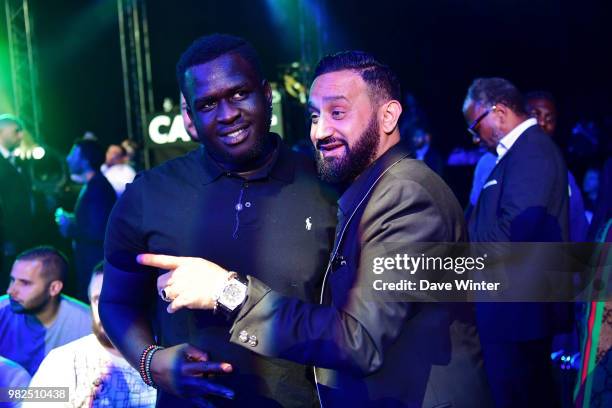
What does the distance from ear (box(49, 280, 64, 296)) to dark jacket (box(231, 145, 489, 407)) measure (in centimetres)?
250

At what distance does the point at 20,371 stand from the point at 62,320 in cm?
84

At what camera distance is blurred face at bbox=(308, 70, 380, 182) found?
74.4 inches

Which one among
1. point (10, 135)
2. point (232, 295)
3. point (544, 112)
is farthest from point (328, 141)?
point (10, 135)

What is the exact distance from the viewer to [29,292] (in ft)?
12.5

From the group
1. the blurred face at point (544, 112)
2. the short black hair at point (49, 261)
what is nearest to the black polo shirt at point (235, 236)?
the short black hair at point (49, 261)

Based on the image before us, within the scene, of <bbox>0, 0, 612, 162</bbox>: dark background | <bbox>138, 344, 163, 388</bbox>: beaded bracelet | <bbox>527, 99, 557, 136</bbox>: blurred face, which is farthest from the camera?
<bbox>0, 0, 612, 162</bbox>: dark background

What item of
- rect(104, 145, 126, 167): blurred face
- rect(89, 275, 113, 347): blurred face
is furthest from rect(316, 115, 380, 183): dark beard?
rect(104, 145, 126, 167): blurred face

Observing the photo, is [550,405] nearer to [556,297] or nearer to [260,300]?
[556,297]

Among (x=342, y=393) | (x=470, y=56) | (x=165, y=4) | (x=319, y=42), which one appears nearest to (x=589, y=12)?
(x=470, y=56)

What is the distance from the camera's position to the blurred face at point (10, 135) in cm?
591

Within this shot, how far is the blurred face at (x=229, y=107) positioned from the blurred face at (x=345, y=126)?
0.59 ft

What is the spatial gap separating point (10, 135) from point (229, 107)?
4.66 metres

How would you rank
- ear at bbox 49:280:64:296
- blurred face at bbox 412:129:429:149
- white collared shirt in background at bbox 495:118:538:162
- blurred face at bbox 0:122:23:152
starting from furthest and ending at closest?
blurred face at bbox 412:129:429:149 → blurred face at bbox 0:122:23:152 → ear at bbox 49:280:64:296 → white collared shirt in background at bbox 495:118:538:162

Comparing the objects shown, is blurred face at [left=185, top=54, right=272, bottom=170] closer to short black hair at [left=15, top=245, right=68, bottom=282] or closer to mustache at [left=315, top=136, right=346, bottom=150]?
mustache at [left=315, top=136, right=346, bottom=150]
